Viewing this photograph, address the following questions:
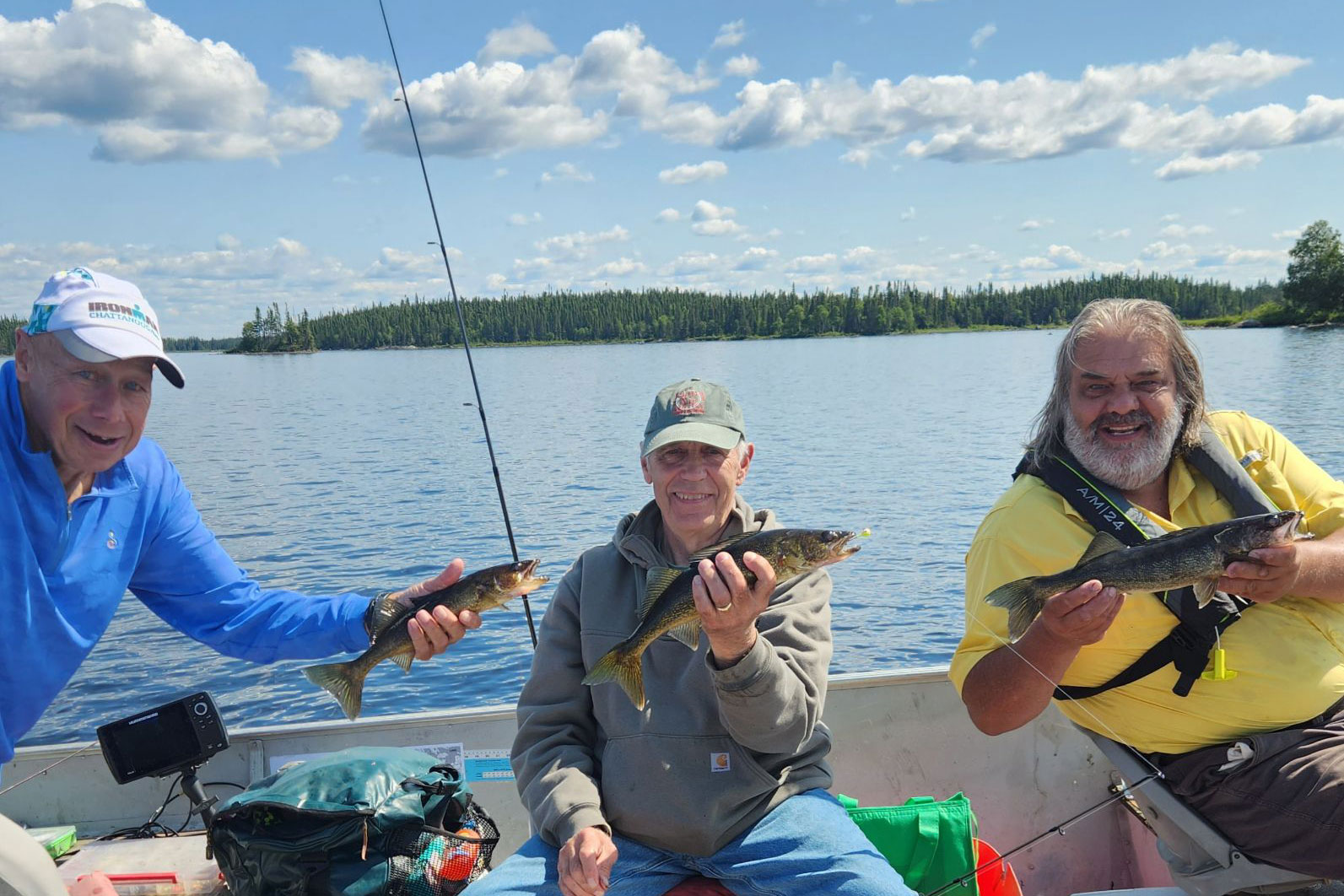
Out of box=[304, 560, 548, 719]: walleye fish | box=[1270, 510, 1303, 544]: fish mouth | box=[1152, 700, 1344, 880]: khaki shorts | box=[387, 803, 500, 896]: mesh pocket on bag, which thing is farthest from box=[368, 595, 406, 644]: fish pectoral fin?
box=[1270, 510, 1303, 544]: fish mouth

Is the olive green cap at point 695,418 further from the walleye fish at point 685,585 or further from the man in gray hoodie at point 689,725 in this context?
the walleye fish at point 685,585

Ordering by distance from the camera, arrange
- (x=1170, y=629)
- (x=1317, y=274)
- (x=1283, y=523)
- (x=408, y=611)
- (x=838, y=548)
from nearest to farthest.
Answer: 1. (x=1283, y=523)
2. (x=838, y=548)
3. (x=1170, y=629)
4. (x=408, y=611)
5. (x=1317, y=274)

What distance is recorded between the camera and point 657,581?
3232mm

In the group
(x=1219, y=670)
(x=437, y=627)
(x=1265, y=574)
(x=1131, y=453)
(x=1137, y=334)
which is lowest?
(x=1219, y=670)

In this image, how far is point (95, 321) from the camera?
10.3 feet

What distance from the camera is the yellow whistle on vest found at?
3268mm

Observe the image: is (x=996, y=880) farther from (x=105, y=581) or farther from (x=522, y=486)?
(x=522, y=486)

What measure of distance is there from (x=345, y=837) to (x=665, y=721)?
54.0 inches

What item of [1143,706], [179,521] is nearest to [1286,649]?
[1143,706]

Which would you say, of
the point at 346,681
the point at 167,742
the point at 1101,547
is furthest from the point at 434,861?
the point at 1101,547

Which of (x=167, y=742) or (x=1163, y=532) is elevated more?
(x=1163, y=532)

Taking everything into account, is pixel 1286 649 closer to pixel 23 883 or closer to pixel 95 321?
pixel 23 883

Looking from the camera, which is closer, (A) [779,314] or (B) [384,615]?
(B) [384,615]

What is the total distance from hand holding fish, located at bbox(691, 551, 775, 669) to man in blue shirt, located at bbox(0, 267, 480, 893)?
97 centimetres
